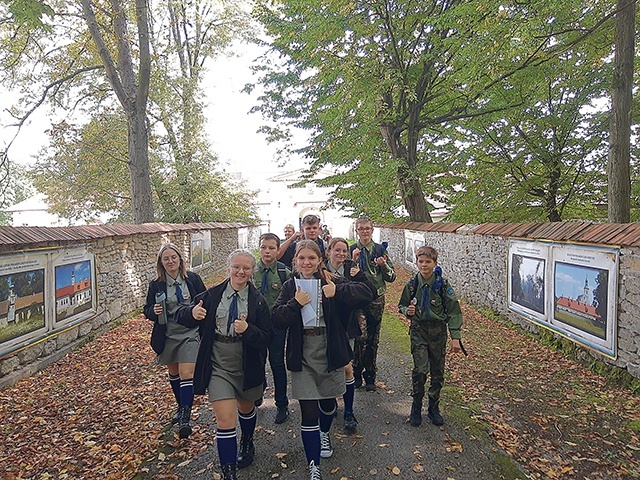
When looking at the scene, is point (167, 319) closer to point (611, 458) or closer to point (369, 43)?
point (611, 458)

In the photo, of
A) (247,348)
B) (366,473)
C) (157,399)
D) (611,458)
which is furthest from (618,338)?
(157,399)

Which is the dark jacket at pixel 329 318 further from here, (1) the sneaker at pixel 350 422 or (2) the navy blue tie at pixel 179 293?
(2) the navy blue tie at pixel 179 293

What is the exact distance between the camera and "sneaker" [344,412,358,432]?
3.94m

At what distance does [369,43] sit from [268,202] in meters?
37.9

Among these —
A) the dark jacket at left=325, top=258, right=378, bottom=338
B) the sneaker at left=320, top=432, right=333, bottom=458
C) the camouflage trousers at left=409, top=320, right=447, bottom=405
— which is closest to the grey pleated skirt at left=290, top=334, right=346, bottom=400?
the dark jacket at left=325, top=258, right=378, bottom=338

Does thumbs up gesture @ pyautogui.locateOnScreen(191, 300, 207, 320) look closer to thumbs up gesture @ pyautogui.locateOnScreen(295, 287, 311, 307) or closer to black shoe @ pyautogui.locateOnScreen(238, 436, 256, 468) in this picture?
thumbs up gesture @ pyautogui.locateOnScreen(295, 287, 311, 307)

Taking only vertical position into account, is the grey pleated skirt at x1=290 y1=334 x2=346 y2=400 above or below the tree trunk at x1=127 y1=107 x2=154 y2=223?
below

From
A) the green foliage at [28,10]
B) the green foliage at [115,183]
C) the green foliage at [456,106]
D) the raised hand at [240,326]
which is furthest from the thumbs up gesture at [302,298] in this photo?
the green foliage at [115,183]

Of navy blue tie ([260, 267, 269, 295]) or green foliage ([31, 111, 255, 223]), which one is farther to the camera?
green foliage ([31, 111, 255, 223])

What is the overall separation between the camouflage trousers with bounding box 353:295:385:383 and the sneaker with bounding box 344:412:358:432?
2.71 feet

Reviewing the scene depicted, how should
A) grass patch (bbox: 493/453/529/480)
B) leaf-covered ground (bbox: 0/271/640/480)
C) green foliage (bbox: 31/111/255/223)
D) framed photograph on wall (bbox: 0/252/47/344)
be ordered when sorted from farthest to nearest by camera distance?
green foliage (bbox: 31/111/255/223) < framed photograph on wall (bbox: 0/252/47/344) < leaf-covered ground (bbox: 0/271/640/480) < grass patch (bbox: 493/453/529/480)

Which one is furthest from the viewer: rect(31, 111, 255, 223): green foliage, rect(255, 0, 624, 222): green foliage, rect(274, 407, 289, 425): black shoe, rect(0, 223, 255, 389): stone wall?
rect(31, 111, 255, 223): green foliage

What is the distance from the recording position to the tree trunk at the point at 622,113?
300 inches

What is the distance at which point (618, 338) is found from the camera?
4.88 metres
